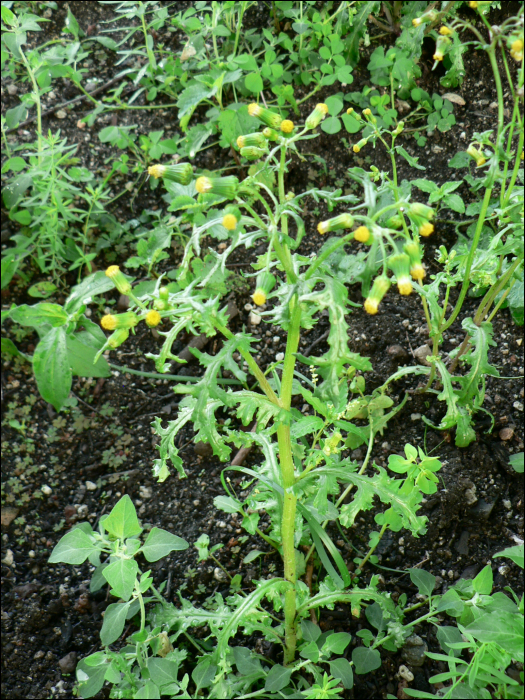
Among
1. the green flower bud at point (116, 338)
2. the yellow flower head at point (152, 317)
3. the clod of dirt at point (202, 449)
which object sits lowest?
the clod of dirt at point (202, 449)

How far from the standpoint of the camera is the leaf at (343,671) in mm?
1585

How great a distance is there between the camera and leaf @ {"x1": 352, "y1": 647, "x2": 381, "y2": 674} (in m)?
1.69

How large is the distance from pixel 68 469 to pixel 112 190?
4.62 ft

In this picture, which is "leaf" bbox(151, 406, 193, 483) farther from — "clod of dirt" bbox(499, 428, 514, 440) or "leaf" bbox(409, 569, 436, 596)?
"clod of dirt" bbox(499, 428, 514, 440)

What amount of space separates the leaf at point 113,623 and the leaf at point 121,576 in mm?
120

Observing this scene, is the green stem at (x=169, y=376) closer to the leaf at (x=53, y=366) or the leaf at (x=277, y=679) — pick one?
the leaf at (x=53, y=366)

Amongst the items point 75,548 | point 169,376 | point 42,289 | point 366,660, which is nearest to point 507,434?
point 366,660

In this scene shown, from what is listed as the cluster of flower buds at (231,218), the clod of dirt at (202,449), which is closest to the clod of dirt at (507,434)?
the clod of dirt at (202,449)

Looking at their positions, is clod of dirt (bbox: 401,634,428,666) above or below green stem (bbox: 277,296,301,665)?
below

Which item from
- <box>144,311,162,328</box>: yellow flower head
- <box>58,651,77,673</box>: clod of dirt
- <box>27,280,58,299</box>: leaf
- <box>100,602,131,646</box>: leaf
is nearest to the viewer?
<box>144,311,162,328</box>: yellow flower head

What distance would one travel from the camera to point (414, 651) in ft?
5.86

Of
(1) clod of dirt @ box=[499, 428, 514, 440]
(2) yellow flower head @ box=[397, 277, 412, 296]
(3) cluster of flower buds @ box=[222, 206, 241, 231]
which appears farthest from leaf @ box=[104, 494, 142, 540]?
(1) clod of dirt @ box=[499, 428, 514, 440]

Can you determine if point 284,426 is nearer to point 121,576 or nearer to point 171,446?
point 171,446

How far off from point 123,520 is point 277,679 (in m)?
0.62
